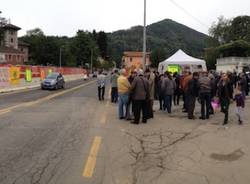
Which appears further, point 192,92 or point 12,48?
point 12,48

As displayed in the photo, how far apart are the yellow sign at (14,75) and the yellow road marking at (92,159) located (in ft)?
84.9

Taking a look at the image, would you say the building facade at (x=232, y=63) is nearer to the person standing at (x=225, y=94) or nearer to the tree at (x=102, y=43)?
the person standing at (x=225, y=94)

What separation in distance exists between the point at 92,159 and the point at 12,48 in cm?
13703

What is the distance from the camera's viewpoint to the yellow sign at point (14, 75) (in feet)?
117

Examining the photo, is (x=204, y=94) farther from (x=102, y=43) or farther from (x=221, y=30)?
(x=102, y=43)

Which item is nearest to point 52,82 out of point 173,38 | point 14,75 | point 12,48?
point 14,75

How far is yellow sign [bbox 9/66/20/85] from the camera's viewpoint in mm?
35800

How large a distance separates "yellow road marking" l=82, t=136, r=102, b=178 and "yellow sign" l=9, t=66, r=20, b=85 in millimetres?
25876


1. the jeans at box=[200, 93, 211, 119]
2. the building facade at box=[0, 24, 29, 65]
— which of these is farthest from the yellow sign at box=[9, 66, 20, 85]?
the building facade at box=[0, 24, 29, 65]

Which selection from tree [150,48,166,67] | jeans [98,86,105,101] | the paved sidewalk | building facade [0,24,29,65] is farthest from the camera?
building facade [0,24,29,65]

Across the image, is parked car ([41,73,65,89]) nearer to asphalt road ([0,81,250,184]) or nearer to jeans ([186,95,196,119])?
asphalt road ([0,81,250,184])

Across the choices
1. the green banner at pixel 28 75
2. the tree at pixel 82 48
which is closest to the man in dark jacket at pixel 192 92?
the green banner at pixel 28 75

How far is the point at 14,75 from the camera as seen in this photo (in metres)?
36.5

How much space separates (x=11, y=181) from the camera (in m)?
7.00
